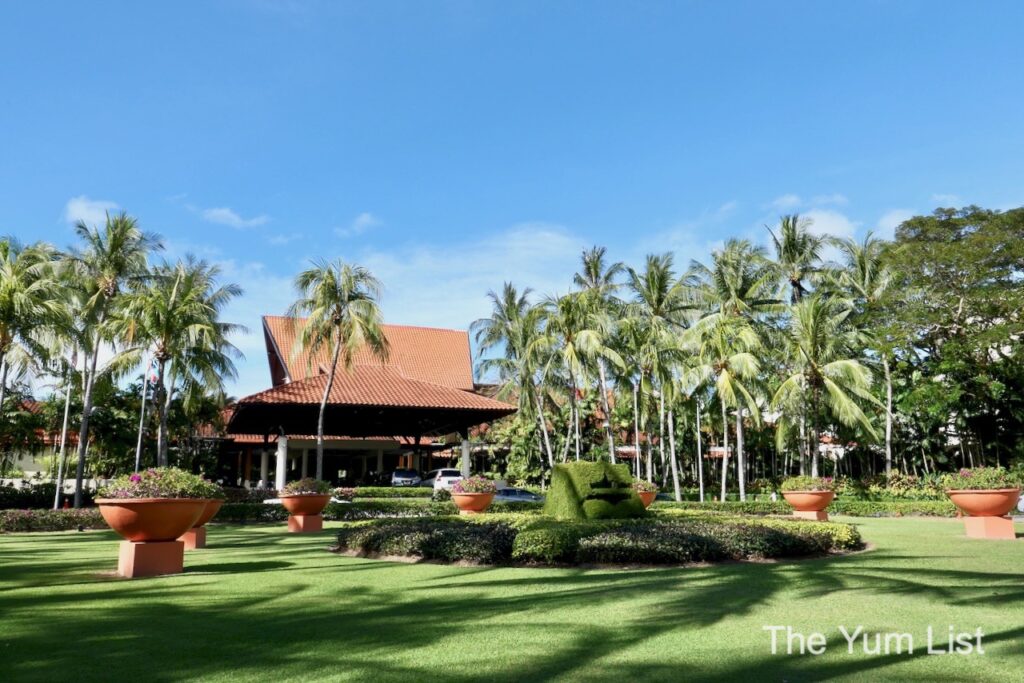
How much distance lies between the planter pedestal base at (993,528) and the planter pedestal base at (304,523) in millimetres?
14042

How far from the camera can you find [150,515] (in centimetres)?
874

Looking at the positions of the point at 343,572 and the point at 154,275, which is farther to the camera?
the point at 154,275

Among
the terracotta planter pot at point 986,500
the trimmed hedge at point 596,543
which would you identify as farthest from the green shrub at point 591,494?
the terracotta planter pot at point 986,500

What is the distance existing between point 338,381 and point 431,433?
5.71 metres

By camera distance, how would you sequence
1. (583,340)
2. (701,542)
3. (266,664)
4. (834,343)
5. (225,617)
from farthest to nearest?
(834,343) → (583,340) → (701,542) → (225,617) → (266,664)

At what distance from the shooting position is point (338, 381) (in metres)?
31.1

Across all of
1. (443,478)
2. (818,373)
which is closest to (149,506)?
(443,478)

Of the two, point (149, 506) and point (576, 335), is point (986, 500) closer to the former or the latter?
point (149, 506)

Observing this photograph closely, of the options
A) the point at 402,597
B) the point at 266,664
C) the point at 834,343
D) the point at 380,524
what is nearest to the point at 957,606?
the point at 402,597

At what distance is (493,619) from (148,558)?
17.0 feet

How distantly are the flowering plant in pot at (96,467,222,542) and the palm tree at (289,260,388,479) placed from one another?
63.8 ft

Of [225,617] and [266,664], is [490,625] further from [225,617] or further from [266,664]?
[225,617]

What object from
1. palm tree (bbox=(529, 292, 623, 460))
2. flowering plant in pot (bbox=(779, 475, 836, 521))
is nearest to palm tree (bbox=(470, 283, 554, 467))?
palm tree (bbox=(529, 292, 623, 460))

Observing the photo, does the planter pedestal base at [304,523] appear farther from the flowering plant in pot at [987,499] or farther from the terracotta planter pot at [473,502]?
the flowering plant in pot at [987,499]
